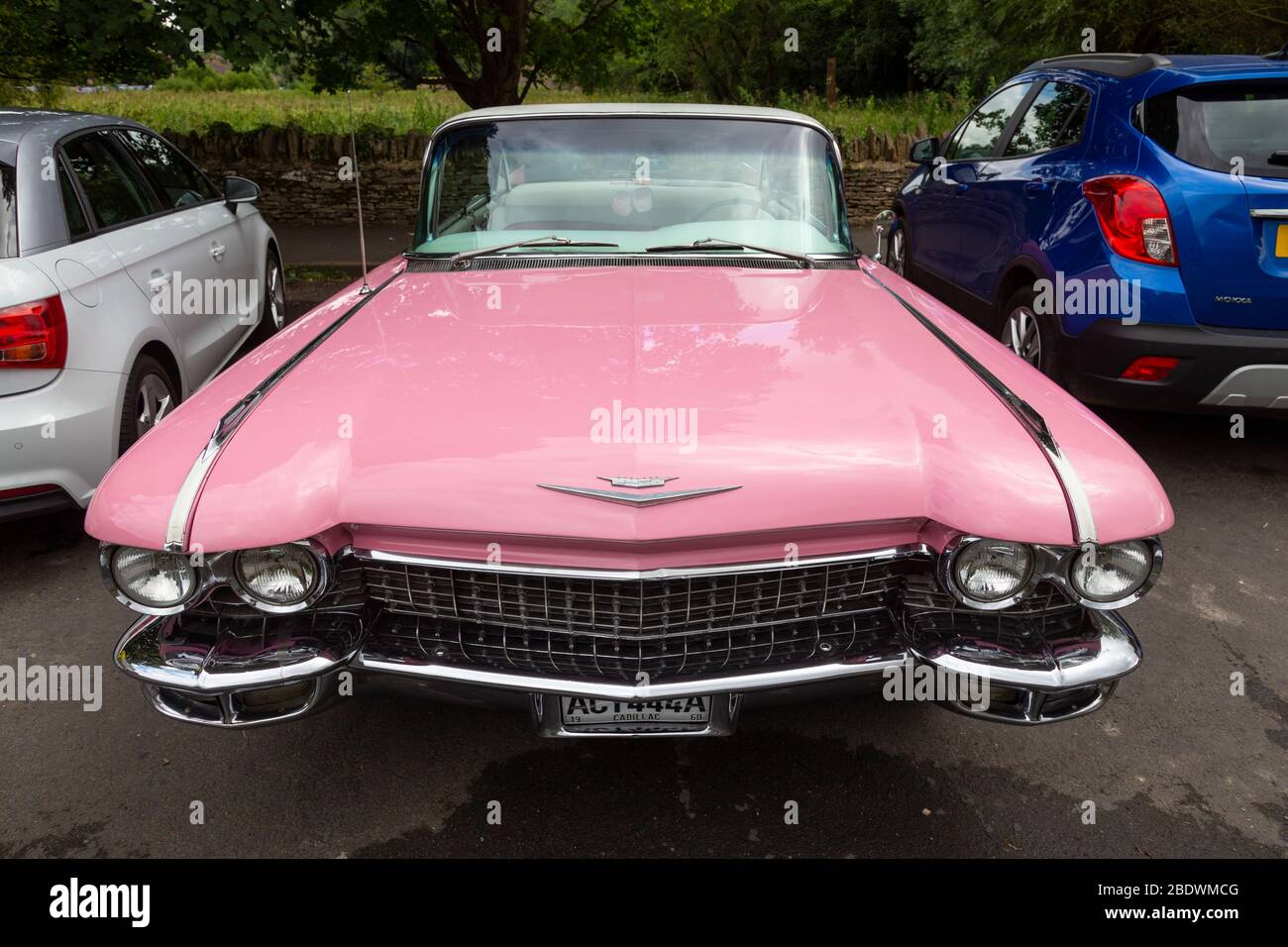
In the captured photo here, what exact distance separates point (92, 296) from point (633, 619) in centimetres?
298

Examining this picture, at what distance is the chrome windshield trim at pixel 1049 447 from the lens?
201 centimetres

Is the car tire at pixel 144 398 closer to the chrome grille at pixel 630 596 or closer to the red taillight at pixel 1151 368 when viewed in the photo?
the chrome grille at pixel 630 596

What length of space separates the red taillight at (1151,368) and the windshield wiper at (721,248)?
1851 mm

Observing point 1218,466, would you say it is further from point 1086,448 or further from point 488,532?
point 488,532

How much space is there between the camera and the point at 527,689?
2.05 meters

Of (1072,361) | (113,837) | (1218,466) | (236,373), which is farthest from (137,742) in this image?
(1218,466)

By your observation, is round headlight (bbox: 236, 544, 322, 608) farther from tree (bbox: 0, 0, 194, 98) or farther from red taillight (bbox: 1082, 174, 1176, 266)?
tree (bbox: 0, 0, 194, 98)

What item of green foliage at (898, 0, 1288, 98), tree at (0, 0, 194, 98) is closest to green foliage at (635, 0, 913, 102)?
green foliage at (898, 0, 1288, 98)

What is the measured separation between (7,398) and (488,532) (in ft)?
8.17

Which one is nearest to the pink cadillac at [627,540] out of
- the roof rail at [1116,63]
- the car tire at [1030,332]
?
the car tire at [1030,332]

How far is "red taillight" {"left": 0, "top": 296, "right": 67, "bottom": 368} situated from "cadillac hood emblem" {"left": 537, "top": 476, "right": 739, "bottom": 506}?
8.44 ft

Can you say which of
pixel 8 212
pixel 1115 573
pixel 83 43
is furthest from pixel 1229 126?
pixel 83 43

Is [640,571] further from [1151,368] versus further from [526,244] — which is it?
[1151,368]

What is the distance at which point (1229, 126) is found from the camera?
429cm
